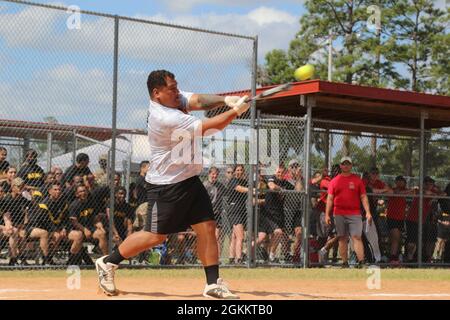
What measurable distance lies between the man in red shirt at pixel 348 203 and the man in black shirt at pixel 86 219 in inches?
156

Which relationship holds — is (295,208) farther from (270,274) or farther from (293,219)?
(270,274)

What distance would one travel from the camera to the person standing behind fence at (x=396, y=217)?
53.3ft

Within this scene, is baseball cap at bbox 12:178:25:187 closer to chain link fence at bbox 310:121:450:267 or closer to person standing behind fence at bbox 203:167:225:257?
person standing behind fence at bbox 203:167:225:257

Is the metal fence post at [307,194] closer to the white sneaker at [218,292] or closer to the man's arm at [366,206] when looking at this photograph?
the man's arm at [366,206]

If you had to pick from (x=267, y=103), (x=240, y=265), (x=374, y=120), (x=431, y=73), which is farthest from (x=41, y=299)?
(x=431, y=73)

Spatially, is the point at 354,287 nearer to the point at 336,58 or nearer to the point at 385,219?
the point at 385,219

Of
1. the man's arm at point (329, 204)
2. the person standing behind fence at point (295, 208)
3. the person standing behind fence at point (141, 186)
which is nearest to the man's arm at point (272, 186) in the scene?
the person standing behind fence at point (295, 208)

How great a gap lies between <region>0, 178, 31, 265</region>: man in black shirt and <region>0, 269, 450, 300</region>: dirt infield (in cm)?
63

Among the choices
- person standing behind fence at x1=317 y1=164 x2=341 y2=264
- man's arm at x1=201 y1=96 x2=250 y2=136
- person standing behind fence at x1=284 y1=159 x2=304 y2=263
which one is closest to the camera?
man's arm at x1=201 y1=96 x2=250 y2=136

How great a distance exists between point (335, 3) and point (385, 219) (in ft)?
64.1

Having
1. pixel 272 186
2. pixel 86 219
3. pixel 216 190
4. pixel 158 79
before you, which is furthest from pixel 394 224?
pixel 158 79

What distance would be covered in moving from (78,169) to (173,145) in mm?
5187

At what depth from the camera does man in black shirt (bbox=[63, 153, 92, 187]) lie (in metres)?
12.9

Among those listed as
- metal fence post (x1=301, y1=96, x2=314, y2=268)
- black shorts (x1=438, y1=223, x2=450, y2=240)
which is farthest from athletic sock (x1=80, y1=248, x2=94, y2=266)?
black shorts (x1=438, y1=223, x2=450, y2=240)
